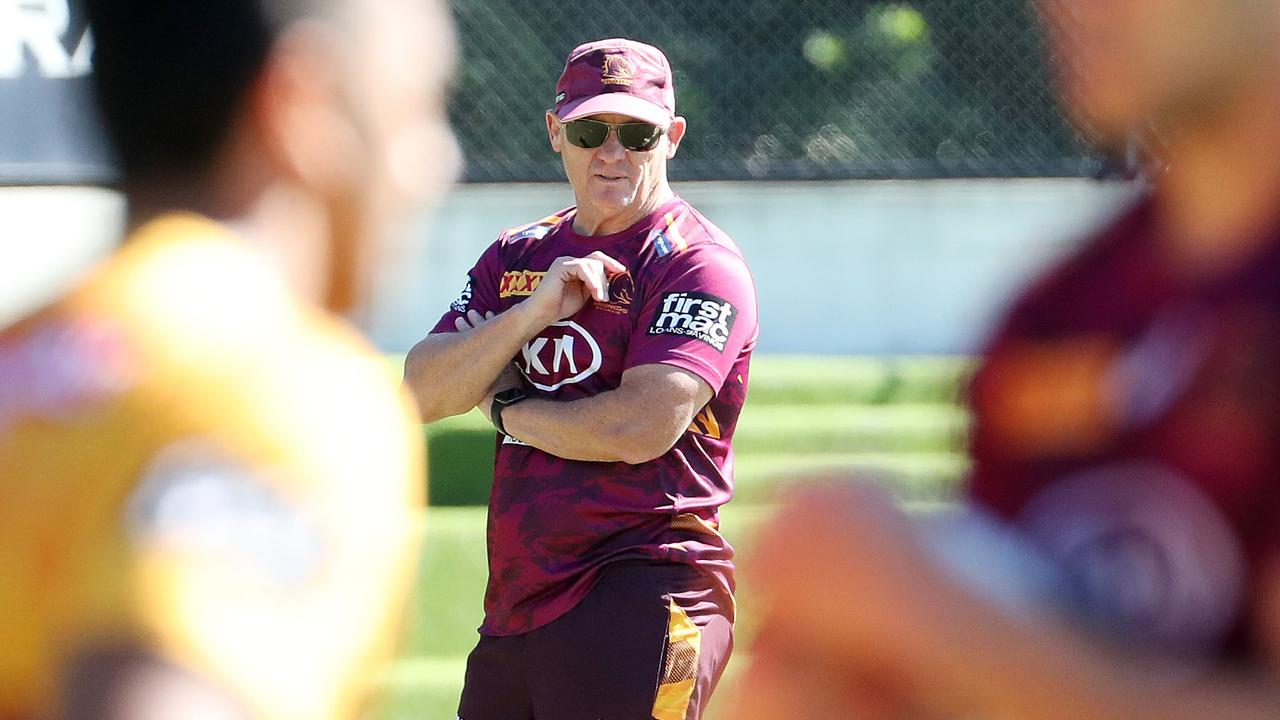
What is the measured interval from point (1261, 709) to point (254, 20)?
3.21 feet

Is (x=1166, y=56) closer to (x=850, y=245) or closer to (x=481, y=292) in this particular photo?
(x=481, y=292)

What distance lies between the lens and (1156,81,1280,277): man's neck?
1.11 meters

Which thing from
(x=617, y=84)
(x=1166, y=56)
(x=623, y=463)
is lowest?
(x=623, y=463)

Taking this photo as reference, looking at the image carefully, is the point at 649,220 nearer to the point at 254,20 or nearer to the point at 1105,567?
the point at 254,20

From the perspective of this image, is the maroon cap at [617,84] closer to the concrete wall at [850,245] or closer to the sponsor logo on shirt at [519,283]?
the sponsor logo on shirt at [519,283]

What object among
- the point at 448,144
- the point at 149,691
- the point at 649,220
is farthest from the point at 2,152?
the point at 149,691

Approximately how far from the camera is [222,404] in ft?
4.05

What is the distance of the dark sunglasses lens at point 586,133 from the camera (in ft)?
11.7

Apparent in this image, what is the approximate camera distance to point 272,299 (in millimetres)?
1323

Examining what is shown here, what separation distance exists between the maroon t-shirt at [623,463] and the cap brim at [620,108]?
22cm

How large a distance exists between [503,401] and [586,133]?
66 cm

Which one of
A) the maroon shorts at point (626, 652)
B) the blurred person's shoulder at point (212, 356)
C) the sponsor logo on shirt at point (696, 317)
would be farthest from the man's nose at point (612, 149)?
the blurred person's shoulder at point (212, 356)

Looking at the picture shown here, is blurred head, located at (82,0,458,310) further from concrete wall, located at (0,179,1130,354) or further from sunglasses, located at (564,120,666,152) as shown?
concrete wall, located at (0,179,1130,354)

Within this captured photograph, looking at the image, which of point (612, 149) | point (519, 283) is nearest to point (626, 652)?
point (519, 283)
